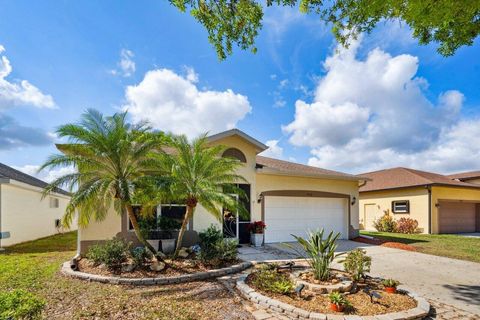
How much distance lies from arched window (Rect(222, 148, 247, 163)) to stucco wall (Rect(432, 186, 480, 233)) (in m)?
15.8

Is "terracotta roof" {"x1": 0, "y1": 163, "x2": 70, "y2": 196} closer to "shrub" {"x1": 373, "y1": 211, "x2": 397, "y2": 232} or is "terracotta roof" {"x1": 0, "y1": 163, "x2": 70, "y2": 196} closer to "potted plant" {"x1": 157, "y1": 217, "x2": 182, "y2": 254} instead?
"potted plant" {"x1": 157, "y1": 217, "x2": 182, "y2": 254}

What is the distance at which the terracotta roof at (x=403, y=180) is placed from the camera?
2126 cm

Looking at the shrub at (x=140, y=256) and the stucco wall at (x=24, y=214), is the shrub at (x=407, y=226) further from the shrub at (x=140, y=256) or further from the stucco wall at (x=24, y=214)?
the stucco wall at (x=24, y=214)

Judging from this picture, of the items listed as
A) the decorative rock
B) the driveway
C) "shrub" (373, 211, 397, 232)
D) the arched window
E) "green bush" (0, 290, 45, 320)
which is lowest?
"shrub" (373, 211, 397, 232)

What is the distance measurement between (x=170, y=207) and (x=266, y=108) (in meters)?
7.18

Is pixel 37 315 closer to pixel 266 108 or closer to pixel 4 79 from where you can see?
pixel 4 79

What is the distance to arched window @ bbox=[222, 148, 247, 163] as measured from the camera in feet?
42.2

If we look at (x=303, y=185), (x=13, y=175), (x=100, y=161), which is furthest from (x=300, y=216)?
(x=13, y=175)

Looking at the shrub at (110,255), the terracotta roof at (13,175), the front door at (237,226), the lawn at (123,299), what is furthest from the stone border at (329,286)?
the terracotta roof at (13,175)

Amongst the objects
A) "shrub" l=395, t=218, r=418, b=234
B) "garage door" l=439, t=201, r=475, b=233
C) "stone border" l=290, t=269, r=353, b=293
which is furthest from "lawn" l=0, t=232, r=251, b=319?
"garage door" l=439, t=201, r=475, b=233

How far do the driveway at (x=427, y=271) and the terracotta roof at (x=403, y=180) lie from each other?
1027 cm

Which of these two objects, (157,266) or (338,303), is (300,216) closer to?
(157,266)

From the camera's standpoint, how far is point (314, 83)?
14289 millimetres

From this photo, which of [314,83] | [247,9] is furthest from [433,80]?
[247,9]
